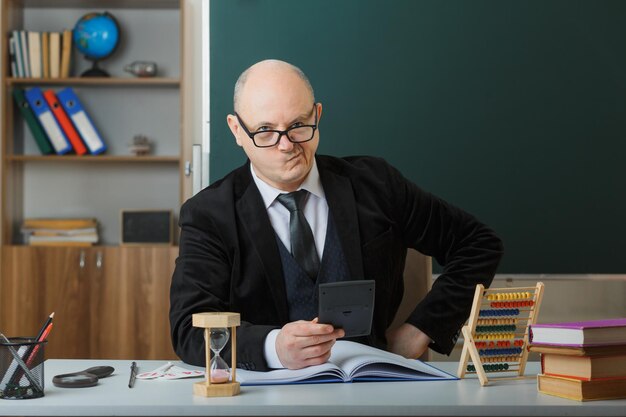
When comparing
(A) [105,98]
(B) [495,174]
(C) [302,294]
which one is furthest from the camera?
(A) [105,98]

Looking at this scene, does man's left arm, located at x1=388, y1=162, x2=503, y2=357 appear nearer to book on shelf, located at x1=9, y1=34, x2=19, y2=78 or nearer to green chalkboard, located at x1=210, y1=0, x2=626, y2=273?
green chalkboard, located at x1=210, y1=0, x2=626, y2=273

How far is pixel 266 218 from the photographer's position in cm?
213

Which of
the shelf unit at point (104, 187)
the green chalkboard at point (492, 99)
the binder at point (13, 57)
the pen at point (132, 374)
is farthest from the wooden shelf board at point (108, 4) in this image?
the pen at point (132, 374)

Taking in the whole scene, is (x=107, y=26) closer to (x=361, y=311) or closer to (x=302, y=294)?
(x=302, y=294)

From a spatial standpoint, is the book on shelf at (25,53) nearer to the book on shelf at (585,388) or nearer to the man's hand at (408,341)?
the man's hand at (408,341)

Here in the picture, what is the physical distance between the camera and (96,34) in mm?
4664

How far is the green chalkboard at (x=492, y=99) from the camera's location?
3412 mm

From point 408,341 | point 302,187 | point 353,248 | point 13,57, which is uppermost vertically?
point 13,57

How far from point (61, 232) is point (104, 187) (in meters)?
0.44

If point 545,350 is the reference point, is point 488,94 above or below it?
above

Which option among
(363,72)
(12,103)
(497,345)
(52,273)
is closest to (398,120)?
(363,72)

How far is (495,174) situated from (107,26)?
243 centimetres

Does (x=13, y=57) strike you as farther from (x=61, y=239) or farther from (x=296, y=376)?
(x=296, y=376)

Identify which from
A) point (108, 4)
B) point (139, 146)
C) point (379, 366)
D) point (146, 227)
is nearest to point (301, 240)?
point (379, 366)
